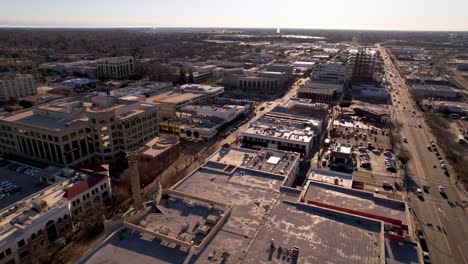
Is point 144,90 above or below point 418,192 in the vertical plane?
above

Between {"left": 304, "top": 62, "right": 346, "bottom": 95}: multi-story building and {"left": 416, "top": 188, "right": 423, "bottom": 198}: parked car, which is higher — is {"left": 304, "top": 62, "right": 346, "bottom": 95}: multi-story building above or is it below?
above

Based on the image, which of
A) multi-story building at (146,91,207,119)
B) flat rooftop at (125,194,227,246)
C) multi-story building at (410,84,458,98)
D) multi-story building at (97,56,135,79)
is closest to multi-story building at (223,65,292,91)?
multi-story building at (146,91,207,119)

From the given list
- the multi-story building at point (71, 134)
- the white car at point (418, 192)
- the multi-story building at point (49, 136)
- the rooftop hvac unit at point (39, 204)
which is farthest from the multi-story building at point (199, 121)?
the white car at point (418, 192)

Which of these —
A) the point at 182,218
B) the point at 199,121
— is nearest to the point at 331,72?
the point at 199,121

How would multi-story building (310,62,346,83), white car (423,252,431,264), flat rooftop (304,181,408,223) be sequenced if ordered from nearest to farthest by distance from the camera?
white car (423,252,431,264) < flat rooftop (304,181,408,223) < multi-story building (310,62,346,83)

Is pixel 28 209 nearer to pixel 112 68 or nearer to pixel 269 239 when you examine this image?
pixel 269 239

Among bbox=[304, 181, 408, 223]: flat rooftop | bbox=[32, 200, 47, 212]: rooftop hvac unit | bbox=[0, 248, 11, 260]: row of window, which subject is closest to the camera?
bbox=[0, 248, 11, 260]: row of window

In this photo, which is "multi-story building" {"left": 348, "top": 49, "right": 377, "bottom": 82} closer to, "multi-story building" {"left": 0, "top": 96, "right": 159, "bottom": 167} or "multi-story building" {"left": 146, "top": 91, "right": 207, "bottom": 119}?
"multi-story building" {"left": 146, "top": 91, "right": 207, "bottom": 119}
